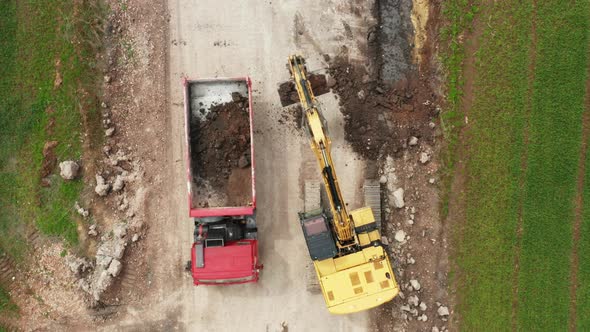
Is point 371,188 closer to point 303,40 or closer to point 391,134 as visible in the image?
point 391,134

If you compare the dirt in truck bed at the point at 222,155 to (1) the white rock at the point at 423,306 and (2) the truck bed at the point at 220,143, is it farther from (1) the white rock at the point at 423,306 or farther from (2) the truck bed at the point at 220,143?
(1) the white rock at the point at 423,306

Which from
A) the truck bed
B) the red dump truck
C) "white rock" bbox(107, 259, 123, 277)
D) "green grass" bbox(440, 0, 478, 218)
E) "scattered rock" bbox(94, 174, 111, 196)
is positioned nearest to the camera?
the red dump truck

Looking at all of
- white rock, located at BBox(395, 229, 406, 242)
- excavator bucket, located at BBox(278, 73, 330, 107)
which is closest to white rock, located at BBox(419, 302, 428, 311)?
white rock, located at BBox(395, 229, 406, 242)

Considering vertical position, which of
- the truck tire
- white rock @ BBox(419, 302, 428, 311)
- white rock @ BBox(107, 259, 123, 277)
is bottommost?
white rock @ BBox(419, 302, 428, 311)

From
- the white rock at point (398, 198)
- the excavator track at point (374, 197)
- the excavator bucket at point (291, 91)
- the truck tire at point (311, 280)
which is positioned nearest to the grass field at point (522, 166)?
the white rock at point (398, 198)

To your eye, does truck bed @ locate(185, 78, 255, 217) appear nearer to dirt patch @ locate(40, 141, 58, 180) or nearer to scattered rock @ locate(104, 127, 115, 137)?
scattered rock @ locate(104, 127, 115, 137)
